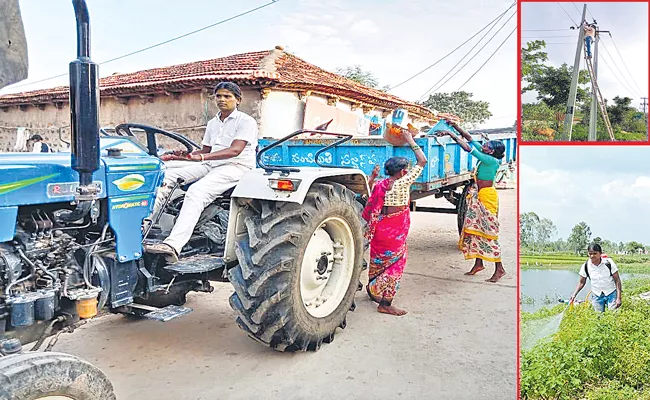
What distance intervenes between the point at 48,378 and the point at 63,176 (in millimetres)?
1243

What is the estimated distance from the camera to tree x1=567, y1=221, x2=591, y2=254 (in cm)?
192

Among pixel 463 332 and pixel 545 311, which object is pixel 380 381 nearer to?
pixel 463 332

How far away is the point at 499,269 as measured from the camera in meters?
Result: 6.44

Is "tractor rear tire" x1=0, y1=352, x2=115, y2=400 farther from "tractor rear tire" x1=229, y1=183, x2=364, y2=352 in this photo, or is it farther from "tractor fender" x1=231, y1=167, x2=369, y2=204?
"tractor fender" x1=231, y1=167, x2=369, y2=204

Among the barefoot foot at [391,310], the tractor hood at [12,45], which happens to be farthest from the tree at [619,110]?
the barefoot foot at [391,310]

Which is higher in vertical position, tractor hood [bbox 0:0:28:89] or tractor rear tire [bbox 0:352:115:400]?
tractor hood [bbox 0:0:28:89]

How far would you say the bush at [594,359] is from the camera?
3.04 m

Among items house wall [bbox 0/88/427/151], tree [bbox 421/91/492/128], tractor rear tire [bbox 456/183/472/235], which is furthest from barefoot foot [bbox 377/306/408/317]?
tree [bbox 421/91/492/128]

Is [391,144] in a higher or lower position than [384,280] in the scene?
higher

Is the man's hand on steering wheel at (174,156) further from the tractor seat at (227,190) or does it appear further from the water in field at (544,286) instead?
the water in field at (544,286)

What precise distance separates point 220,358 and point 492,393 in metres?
1.88

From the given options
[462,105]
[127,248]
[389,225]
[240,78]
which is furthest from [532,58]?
[462,105]

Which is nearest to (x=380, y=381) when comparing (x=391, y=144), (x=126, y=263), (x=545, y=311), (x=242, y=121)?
(x=545, y=311)

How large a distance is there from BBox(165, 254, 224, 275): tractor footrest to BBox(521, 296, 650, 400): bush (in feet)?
6.69
